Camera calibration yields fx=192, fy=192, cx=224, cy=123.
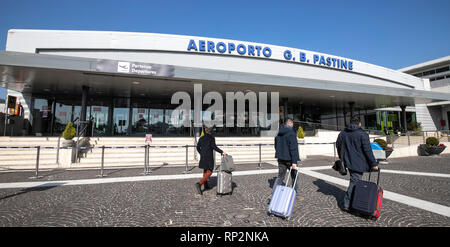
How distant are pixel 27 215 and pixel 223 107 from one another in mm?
17710

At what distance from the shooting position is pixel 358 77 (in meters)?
24.3

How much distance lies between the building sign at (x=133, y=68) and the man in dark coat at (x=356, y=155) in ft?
31.9

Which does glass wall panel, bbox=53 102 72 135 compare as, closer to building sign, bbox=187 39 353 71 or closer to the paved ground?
building sign, bbox=187 39 353 71

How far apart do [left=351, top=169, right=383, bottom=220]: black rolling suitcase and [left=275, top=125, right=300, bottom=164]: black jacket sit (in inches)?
45.7

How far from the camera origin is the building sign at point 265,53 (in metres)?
18.9

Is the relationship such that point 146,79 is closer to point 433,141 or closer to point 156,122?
point 156,122

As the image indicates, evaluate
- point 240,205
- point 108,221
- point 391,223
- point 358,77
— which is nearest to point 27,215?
point 108,221

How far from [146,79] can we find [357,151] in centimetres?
1176

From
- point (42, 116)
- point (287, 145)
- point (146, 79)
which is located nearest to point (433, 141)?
point (287, 145)

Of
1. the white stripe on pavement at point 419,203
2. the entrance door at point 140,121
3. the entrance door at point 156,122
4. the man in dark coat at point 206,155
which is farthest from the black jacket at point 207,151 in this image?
the entrance door at point 140,121

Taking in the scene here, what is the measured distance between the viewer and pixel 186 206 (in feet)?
Result: 13.3

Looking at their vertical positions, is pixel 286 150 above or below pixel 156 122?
below

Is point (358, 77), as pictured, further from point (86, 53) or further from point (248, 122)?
point (86, 53)

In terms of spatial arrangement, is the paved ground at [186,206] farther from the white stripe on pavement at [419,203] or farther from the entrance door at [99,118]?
the entrance door at [99,118]
